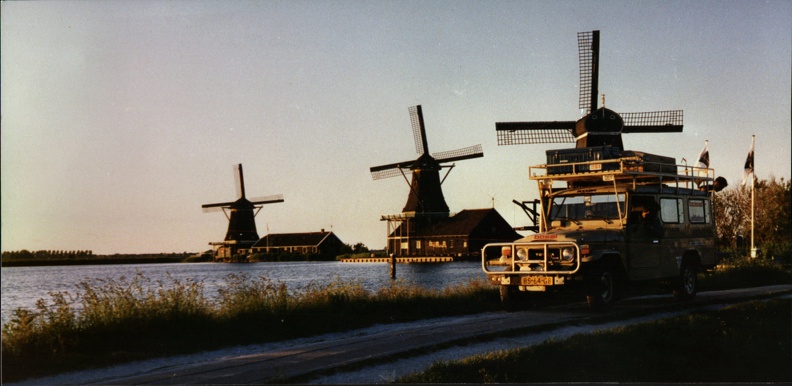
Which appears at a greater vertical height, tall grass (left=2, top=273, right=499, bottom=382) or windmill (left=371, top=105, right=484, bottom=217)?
windmill (left=371, top=105, right=484, bottom=217)

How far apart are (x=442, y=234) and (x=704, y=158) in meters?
18.2

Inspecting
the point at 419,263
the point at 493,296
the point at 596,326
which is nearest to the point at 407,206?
the point at 419,263

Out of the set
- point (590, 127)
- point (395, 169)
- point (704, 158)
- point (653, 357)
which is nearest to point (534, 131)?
point (590, 127)

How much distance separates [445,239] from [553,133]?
11180 millimetres

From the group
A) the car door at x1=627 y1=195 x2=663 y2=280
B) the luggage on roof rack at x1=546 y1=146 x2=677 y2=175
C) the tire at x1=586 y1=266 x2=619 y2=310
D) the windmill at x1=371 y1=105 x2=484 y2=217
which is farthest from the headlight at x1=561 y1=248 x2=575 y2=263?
the windmill at x1=371 y1=105 x2=484 y2=217

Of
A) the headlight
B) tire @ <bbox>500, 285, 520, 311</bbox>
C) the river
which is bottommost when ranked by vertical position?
the river

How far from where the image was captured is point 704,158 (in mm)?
18828

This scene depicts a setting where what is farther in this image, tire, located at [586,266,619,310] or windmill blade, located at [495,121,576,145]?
windmill blade, located at [495,121,576,145]

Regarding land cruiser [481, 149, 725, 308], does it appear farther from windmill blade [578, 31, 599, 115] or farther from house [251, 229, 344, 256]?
house [251, 229, 344, 256]

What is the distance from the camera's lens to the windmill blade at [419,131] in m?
52.1

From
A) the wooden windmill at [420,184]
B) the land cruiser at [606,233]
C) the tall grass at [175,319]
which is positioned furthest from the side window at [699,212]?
the wooden windmill at [420,184]

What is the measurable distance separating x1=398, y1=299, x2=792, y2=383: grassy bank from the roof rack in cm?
352

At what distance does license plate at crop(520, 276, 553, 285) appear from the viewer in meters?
15.0

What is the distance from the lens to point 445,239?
3706 centimetres
